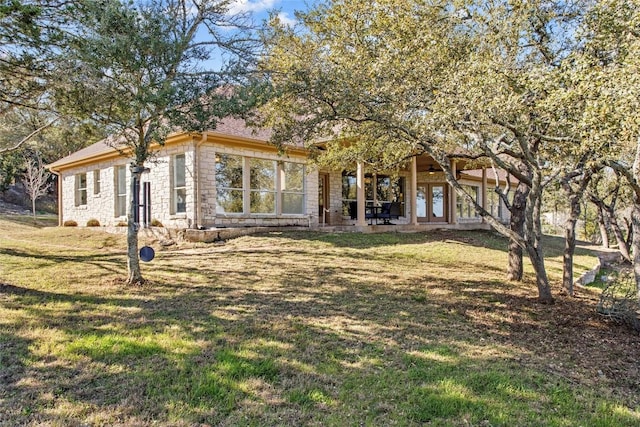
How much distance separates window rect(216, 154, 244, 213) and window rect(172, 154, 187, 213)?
3.12 ft

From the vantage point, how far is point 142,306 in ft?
18.1

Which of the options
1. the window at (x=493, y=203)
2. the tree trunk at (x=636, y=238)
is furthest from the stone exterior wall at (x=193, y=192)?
the window at (x=493, y=203)

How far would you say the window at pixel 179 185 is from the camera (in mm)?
12269

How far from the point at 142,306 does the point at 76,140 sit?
4.93 metres

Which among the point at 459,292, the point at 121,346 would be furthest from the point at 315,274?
the point at 121,346

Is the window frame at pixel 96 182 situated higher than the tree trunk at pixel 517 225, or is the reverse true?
the window frame at pixel 96 182

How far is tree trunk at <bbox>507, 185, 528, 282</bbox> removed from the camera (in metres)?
8.02

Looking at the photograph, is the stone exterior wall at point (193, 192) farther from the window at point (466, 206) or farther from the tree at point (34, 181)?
the window at point (466, 206)

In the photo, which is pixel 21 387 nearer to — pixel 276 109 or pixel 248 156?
pixel 276 109

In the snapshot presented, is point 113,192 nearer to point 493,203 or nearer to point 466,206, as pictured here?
point 466,206

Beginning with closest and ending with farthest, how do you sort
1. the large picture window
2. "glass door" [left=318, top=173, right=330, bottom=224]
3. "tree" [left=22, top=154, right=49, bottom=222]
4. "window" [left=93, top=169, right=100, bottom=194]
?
Result: 1. the large picture window
2. "window" [left=93, top=169, right=100, bottom=194]
3. "glass door" [left=318, top=173, right=330, bottom=224]
4. "tree" [left=22, top=154, right=49, bottom=222]

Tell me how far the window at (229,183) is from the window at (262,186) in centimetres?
38

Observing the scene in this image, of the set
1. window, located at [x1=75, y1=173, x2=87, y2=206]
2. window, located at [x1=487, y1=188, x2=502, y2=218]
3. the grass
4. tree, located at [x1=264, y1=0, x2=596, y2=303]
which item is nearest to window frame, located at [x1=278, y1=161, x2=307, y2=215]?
the grass

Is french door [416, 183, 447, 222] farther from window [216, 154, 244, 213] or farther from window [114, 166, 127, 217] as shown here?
window [114, 166, 127, 217]
